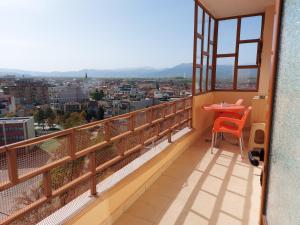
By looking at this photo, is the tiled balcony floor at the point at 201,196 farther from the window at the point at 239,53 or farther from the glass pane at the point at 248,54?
the glass pane at the point at 248,54

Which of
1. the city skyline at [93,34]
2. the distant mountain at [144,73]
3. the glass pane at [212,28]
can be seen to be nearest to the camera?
the distant mountain at [144,73]

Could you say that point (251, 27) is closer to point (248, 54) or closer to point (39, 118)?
point (248, 54)

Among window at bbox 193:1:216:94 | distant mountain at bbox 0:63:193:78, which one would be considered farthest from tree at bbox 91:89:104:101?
window at bbox 193:1:216:94

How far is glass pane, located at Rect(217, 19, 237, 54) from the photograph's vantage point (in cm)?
507

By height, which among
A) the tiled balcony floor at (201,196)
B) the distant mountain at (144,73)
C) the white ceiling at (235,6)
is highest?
the white ceiling at (235,6)

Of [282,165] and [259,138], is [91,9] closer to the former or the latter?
[259,138]

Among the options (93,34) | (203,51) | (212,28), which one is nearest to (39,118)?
(203,51)

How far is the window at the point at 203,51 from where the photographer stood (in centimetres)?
421

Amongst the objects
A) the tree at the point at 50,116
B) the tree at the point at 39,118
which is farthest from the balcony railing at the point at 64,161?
the tree at the point at 50,116

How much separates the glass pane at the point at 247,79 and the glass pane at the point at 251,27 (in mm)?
813

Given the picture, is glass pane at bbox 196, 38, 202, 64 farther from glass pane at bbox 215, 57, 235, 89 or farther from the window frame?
glass pane at bbox 215, 57, 235, 89

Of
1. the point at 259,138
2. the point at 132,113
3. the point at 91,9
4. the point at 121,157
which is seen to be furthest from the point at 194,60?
the point at 91,9

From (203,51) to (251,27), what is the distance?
1.44 meters

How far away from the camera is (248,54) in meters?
5.00
